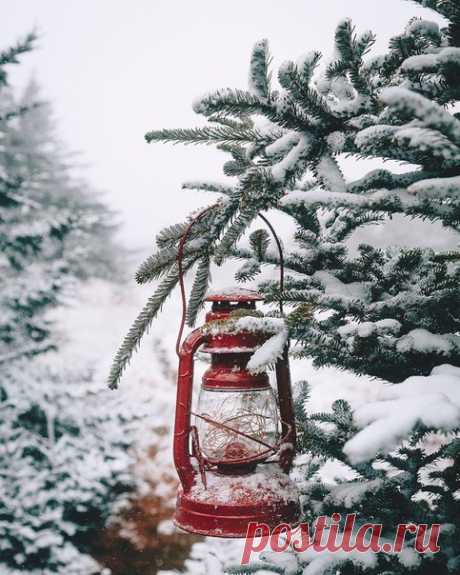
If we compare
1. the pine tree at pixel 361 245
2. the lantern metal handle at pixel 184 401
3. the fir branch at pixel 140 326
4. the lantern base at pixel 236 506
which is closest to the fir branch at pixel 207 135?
the pine tree at pixel 361 245

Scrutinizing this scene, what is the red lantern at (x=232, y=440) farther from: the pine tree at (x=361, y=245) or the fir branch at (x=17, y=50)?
the fir branch at (x=17, y=50)

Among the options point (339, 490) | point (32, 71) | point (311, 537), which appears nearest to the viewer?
point (339, 490)

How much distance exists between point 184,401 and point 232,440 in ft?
0.86

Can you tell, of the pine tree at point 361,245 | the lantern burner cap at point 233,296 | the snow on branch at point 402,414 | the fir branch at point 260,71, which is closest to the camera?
the snow on branch at point 402,414

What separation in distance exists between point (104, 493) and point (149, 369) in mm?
3600

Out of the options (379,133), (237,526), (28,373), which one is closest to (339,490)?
(237,526)

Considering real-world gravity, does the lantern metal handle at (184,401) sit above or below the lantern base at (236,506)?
above

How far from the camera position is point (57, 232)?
17.4ft

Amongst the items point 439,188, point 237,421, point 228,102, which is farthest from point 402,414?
point 237,421

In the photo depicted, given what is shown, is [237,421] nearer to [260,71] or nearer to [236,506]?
[236,506]

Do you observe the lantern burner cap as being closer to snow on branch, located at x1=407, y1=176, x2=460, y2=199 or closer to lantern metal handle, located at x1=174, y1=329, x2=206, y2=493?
lantern metal handle, located at x1=174, y1=329, x2=206, y2=493

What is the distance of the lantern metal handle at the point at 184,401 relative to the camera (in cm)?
114

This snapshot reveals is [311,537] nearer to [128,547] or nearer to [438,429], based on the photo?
[438,429]

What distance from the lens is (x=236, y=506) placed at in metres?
1.08
